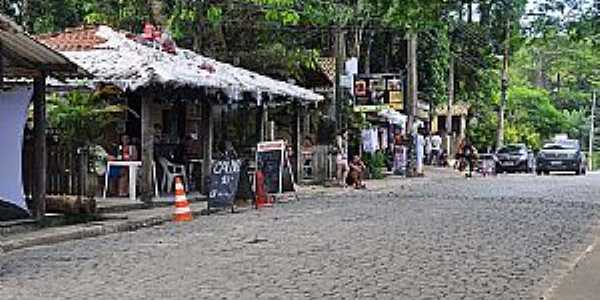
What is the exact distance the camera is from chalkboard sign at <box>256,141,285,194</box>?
24484 mm

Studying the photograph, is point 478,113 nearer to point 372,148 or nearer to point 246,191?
point 372,148

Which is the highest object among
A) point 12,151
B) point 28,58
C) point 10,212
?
point 28,58

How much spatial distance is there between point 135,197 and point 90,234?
5763mm

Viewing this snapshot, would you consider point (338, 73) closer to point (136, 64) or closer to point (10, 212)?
point (136, 64)

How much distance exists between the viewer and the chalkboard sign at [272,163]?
24484 mm

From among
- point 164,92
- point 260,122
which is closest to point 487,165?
point 260,122

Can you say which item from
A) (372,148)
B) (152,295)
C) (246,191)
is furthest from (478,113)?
(152,295)

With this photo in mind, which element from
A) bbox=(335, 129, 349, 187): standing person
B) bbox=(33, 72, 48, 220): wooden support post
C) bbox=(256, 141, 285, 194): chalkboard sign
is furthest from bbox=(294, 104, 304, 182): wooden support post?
bbox=(33, 72, 48, 220): wooden support post

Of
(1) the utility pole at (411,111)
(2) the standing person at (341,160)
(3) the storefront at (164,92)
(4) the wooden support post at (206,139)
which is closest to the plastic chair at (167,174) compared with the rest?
(3) the storefront at (164,92)

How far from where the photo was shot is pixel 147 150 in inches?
851

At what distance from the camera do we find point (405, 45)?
148 feet

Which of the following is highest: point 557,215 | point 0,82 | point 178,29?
point 178,29

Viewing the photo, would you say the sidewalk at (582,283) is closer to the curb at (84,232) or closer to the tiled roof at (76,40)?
the curb at (84,232)

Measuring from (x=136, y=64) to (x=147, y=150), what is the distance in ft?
6.23
